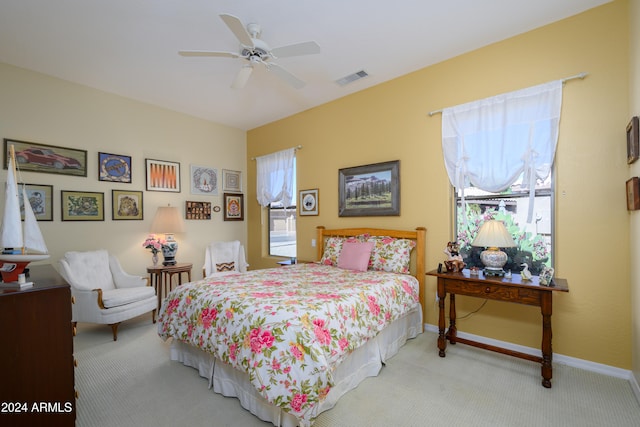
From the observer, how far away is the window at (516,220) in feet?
9.12

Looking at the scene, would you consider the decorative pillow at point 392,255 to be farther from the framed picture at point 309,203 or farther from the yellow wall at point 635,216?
the yellow wall at point 635,216

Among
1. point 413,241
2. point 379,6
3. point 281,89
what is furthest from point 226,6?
point 413,241

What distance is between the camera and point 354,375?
2.32 metres

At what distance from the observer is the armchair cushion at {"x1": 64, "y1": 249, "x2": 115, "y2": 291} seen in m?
3.49

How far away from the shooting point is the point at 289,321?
72.9 inches

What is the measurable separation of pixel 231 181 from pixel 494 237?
176 inches

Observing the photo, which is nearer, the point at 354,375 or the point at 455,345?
the point at 354,375

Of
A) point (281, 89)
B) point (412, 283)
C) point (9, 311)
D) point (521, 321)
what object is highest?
point (281, 89)

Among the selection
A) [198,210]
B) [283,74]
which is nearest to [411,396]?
[283,74]

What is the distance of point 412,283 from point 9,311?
122 inches

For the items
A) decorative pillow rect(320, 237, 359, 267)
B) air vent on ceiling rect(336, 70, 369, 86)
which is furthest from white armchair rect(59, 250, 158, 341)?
air vent on ceiling rect(336, 70, 369, 86)

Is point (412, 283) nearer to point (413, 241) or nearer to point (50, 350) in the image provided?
point (413, 241)

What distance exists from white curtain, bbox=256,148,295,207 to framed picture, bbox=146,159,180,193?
139cm

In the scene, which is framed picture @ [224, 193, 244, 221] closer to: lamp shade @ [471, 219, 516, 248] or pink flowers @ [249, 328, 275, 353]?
pink flowers @ [249, 328, 275, 353]
